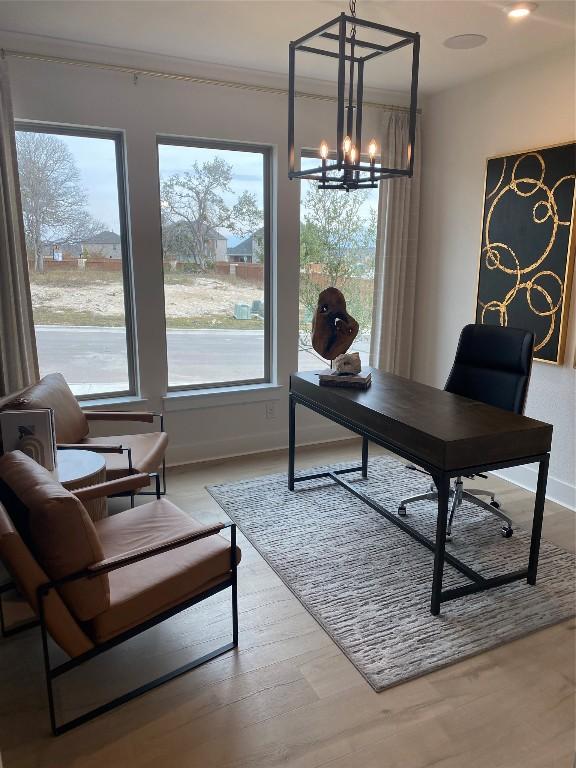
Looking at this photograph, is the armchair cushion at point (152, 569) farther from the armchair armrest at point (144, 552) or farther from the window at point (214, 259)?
the window at point (214, 259)

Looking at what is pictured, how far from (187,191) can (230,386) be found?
1.51 meters

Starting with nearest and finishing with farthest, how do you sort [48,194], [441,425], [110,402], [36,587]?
[36,587], [441,425], [48,194], [110,402]

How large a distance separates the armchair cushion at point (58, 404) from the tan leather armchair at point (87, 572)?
85 centimetres

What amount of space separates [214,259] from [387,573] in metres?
2.63

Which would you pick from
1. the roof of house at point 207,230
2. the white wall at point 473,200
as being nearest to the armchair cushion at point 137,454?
the roof of house at point 207,230

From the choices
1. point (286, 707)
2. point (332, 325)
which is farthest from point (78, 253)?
point (286, 707)

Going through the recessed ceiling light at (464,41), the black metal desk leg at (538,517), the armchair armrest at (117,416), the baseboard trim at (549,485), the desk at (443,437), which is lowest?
the baseboard trim at (549,485)

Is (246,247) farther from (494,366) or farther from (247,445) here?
(494,366)

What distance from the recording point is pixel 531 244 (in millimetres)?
3648

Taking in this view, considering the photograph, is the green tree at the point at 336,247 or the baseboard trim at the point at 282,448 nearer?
the baseboard trim at the point at 282,448

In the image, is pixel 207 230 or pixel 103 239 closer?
pixel 103 239

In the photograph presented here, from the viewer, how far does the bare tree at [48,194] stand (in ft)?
11.6

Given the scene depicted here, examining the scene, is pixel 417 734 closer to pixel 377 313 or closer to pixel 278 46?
pixel 377 313

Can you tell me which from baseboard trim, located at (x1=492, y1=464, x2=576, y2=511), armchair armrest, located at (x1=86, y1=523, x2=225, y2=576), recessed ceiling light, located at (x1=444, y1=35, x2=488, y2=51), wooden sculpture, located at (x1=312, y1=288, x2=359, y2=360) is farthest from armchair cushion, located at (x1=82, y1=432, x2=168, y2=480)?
recessed ceiling light, located at (x1=444, y1=35, x2=488, y2=51)
